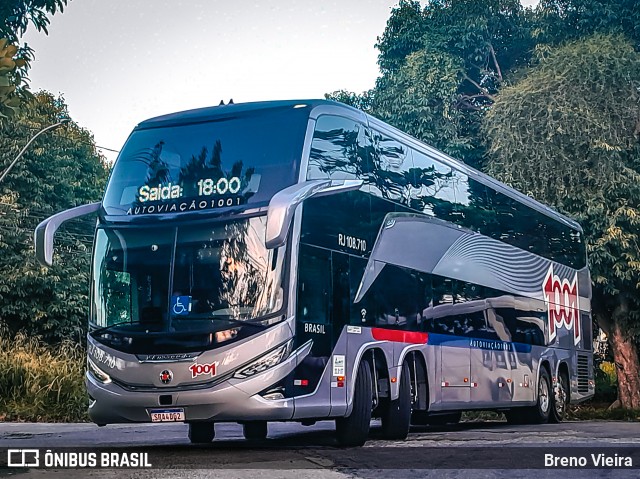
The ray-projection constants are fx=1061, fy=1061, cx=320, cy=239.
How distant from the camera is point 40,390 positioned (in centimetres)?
2295

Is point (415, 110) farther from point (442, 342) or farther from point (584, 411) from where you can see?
point (442, 342)

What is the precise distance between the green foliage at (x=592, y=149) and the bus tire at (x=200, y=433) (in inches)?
691

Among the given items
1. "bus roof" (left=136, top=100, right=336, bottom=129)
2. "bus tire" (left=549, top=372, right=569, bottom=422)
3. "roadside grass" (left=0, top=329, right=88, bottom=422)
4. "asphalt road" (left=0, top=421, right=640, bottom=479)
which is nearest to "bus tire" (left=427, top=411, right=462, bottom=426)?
"bus tire" (left=549, top=372, right=569, bottom=422)

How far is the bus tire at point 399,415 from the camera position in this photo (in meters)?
14.2

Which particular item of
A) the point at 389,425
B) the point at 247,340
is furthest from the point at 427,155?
the point at 247,340

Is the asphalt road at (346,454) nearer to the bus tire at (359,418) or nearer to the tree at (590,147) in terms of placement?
the bus tire at (359,418)

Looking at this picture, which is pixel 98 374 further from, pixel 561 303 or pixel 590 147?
pixel 590 147

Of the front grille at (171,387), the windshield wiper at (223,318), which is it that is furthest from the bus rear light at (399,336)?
the front grille at (171,387)

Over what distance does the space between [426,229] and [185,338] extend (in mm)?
5333

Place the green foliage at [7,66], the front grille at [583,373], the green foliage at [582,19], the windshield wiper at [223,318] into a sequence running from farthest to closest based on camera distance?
1. the green foliage at [582,19]
2. the front grille at [583,373]
3. the windshield wiper at [223,318]
4. the green foliage at [7,66]

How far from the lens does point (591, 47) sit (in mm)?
30375

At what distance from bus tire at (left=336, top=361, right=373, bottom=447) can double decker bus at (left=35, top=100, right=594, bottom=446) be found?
0.8 inches

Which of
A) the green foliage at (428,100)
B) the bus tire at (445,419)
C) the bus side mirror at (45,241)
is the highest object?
the green foliage at (428,100)

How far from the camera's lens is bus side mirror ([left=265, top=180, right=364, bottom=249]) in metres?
10.9
